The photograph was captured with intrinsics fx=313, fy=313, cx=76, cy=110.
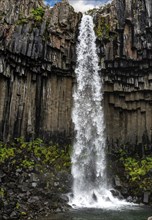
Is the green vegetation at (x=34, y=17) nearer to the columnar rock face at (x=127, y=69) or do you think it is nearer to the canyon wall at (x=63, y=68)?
the canyon wall at (x=63, y=68)

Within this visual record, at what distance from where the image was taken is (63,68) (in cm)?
2847

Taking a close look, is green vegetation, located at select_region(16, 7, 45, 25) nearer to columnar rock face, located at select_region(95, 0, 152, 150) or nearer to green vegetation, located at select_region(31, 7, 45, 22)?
green vegetation, located at select_region(31, 7, 45, 22)

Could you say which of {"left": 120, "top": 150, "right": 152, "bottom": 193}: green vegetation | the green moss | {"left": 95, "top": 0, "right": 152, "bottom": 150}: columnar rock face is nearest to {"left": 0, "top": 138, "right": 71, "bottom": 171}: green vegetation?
{"left": 120, "top": 150, "right": 152, "bottom": 193}: green vegetation

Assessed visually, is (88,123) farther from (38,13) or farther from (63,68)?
(38,13)

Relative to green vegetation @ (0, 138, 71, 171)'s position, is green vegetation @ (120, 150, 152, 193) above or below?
below

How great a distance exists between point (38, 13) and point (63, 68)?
5762 mm

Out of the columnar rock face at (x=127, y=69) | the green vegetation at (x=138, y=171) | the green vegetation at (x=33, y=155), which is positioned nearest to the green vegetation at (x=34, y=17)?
the columnar rock face at (x=127, y=69)

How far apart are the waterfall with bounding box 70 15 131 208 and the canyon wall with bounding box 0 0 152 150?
74 centimetres

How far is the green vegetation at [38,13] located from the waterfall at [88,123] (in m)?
3.95

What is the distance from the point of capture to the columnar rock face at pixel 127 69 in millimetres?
28750

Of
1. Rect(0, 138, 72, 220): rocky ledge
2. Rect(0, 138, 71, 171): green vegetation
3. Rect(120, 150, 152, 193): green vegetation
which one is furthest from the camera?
Rect(120, 150, 152, 193): green vegetation

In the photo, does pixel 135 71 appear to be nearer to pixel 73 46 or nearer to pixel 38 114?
pixel 73 46

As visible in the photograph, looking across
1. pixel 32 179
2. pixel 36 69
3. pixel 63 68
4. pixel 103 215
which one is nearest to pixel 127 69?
pixel 63 68

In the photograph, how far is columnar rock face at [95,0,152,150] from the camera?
28.8 m
